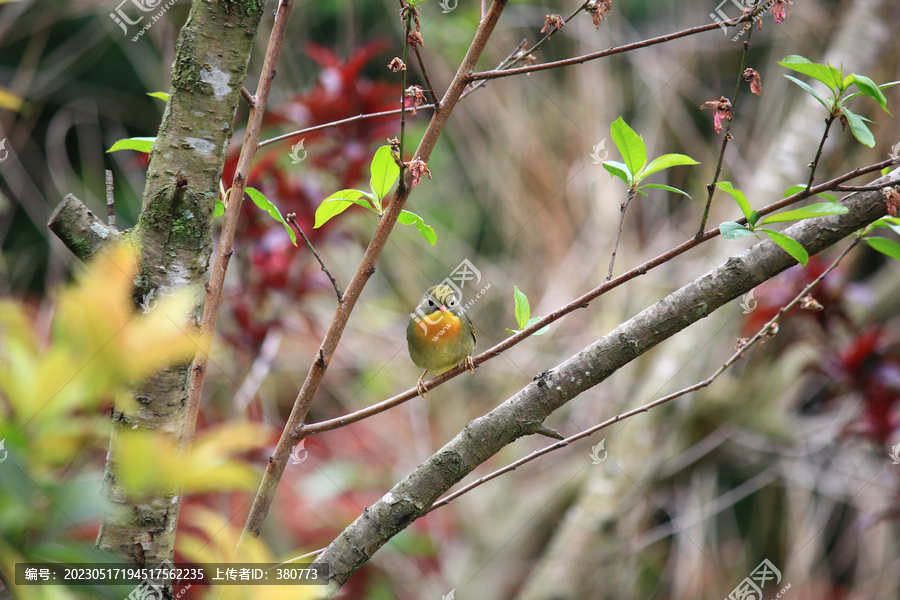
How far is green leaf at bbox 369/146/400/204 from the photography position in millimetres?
1074

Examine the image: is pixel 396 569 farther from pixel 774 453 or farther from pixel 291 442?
pixel 291 442

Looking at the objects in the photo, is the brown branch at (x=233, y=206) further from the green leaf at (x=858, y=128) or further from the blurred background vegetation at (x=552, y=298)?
the blurred background vegetation at (x=552, y=298)

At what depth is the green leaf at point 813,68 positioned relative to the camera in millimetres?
916

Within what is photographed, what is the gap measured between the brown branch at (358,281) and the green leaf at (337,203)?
10 centimetres

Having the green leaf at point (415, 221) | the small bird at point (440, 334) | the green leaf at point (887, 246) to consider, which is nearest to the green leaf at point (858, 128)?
the green leaf at point (887, 246)

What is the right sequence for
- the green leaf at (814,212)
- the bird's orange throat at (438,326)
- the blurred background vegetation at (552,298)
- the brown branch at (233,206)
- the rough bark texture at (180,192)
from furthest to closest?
the blurred background vegetation at (552,298), the bird's orange throat at (438,326), the brown branch at (233,206), the rough bark texture at (180,192), the green leaf at (814,212)

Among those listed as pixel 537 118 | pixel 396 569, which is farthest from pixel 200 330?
pixel 537 118

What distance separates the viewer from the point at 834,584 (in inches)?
147

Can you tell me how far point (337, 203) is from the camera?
1114 mm

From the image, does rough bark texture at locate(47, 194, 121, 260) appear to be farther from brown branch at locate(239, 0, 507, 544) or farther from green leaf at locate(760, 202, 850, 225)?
green leaf at locate(760, 202, 850, 225)

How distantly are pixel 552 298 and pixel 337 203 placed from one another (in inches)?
110

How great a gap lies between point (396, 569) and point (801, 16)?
12.7 feet

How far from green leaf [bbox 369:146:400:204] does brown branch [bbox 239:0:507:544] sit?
0.08 m

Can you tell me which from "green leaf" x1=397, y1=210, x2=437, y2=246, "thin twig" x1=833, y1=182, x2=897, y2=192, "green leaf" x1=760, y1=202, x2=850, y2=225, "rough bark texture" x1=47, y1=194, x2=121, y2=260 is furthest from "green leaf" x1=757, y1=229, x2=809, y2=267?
"rough bark texture" x1=47, y1=194, x2=121, y2=260
